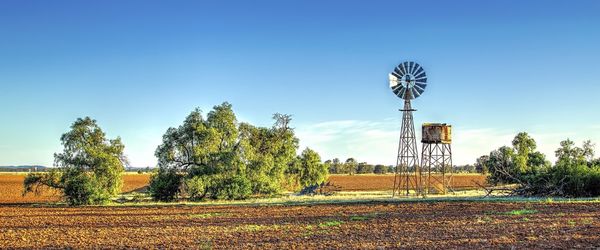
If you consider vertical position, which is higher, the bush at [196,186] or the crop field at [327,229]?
the bush at [196,186]

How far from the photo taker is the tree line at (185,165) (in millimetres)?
49844

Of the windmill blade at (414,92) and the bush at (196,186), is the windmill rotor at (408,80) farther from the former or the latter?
the bush at (196,186)

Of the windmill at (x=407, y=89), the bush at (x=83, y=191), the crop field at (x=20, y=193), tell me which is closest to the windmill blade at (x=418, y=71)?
the windmill at (x=407, y=89)

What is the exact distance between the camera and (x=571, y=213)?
30156mm

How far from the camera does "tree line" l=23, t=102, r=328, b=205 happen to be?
49844 millimetres

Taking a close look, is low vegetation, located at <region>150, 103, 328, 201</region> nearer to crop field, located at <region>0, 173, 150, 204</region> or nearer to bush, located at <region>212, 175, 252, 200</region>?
bush, located at <region>212, 175, 252, 200</region>

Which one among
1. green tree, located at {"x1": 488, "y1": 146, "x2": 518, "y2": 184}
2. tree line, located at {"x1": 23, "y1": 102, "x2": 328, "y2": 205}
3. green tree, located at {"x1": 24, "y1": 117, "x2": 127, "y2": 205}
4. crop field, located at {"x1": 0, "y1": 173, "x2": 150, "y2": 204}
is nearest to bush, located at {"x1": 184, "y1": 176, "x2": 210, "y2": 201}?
tree line, located at {"x1": 23, "y1": 102, "x2": 328, "y2": 205}

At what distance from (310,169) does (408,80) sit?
744 inches

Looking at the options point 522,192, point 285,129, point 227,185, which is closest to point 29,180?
point 227,185

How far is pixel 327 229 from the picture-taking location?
25.2 meters

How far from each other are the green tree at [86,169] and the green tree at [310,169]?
23704mm

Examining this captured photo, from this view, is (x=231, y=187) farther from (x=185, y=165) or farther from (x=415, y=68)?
(x=415, y=68)

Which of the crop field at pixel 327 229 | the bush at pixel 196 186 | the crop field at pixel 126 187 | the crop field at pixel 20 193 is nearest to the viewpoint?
the crop field at pixel 327 229

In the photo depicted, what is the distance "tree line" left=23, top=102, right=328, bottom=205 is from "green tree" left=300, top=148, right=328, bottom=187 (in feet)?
32.7
